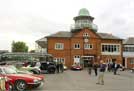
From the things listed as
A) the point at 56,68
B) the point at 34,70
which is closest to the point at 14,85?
the point at 34,70

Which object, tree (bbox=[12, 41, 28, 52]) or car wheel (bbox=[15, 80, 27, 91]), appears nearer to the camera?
car wheel (bbox=[15, 80, 27, 91])

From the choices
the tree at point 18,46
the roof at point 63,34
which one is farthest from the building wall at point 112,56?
the tree at point 18,46

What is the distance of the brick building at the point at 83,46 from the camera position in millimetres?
66500

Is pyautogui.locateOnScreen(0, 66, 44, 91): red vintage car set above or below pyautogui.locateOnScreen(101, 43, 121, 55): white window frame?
below

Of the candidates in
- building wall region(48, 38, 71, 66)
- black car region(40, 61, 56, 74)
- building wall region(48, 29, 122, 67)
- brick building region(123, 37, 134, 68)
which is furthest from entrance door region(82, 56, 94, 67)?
black car region(40, 61, 56, 74)

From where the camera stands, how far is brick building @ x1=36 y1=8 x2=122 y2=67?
66500mm

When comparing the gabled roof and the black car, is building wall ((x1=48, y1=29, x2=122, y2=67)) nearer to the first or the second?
the gabled roof

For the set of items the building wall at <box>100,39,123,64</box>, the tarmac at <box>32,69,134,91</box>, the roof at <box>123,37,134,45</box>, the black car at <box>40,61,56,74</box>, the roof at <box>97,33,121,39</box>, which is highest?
the roof at <box>97,33,121,39</box>

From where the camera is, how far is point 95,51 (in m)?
67.9

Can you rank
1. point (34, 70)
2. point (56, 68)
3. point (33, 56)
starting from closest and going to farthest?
point (34, 70)
point (56, 68)
point (33, 56)

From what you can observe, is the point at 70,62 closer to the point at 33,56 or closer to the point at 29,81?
the point at 33,56

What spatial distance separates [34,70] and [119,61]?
132 feet

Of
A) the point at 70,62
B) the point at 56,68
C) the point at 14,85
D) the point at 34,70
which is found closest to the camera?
the point at 14,85

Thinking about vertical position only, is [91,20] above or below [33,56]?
above
